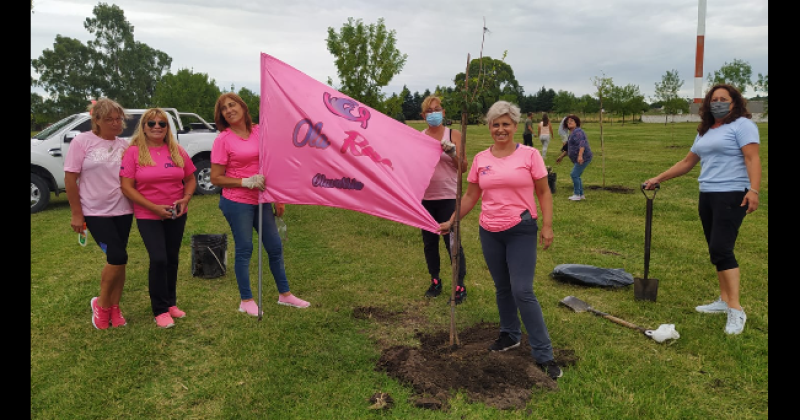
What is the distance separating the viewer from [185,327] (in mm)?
4684

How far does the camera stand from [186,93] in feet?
112

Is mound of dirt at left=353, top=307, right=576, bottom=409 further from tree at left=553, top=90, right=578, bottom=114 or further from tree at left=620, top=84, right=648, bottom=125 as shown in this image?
tree at left=553, top=90, right=578, bottom=114

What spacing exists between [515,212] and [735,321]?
2456mm

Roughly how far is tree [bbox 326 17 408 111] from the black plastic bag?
7.53 meters

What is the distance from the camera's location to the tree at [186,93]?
3409 cm

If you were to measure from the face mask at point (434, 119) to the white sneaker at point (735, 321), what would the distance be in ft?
10.1

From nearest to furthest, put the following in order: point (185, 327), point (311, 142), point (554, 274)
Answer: point (311, 142), point (185, 327), point (554, 274)

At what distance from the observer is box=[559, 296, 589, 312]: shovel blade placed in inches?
195

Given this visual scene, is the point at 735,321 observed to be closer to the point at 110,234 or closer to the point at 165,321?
the point at 165,321

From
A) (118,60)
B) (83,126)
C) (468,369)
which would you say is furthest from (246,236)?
(118,60)

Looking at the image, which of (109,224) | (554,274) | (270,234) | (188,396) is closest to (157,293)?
(109,224)

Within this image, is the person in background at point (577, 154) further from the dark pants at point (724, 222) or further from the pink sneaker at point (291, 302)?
the pink sneaker at point (291, 302)

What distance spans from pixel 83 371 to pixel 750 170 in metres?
5.51

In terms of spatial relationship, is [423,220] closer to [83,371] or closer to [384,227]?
[83,371]
